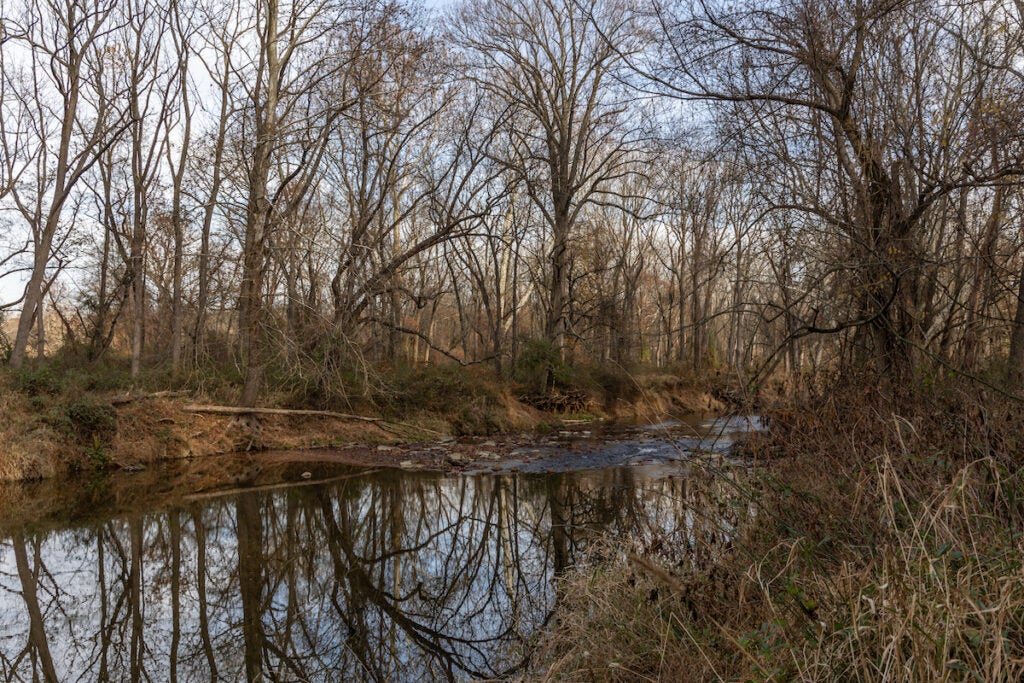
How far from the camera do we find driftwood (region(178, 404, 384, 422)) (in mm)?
14081

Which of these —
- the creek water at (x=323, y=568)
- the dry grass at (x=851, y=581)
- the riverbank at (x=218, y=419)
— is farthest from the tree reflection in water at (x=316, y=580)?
the riverbank at (x=218, y=419)

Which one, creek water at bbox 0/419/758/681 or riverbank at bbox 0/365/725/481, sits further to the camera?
riverbank at bbox 0/365/725/481

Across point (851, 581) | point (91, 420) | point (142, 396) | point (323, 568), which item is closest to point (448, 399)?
point (142, 396)

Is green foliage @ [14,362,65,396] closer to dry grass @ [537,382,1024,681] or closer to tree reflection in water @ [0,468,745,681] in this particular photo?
tree reflection in water @ [0,468,745,681]

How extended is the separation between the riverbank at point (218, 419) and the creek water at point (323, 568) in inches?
70.6

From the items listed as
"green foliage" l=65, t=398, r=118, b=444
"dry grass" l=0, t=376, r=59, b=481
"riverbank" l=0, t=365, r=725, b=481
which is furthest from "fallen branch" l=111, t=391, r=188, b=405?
"dry grass" l=0, t=376, r=59, b=481

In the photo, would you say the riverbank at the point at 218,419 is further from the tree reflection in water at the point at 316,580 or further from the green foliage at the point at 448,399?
the tree reflection in water at the point at 316,580

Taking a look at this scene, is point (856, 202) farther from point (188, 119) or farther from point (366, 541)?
point (188, 119)

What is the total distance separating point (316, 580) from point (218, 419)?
895 cm

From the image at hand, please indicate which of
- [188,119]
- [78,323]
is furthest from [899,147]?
[78,323]

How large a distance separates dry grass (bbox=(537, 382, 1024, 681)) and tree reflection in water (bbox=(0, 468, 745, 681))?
0.49 metres

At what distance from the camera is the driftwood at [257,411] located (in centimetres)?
1408

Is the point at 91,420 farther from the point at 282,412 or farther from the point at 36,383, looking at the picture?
the point at 282,412

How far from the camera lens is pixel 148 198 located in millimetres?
21469
